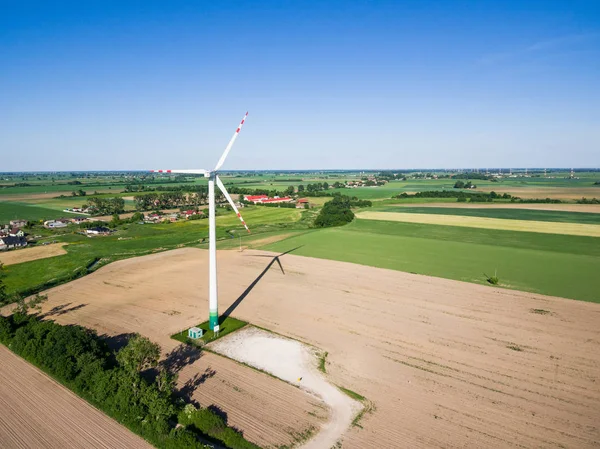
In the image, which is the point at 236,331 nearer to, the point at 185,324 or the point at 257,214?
the point at 185,324

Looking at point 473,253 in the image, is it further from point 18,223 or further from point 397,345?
point 18,223

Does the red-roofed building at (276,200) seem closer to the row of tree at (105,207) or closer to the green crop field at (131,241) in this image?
the green crop field at (131,241)

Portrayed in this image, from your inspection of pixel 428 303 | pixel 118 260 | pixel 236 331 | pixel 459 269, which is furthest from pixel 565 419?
pixel 118 260

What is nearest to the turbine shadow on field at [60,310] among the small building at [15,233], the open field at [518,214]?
the small building at [15,233]

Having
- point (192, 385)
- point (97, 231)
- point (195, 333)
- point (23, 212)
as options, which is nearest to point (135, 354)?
point (192, 385)

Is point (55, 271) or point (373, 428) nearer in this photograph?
point (373, 428)

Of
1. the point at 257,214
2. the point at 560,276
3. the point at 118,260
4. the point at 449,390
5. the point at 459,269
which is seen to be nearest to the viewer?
the point at 449,390

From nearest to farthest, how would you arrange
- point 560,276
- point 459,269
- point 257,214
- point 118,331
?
point 118,331, point 560,276, point 459,269, point 257,214
